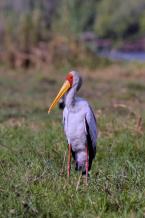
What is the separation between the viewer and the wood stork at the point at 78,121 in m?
5.35

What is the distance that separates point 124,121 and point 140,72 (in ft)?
29.1

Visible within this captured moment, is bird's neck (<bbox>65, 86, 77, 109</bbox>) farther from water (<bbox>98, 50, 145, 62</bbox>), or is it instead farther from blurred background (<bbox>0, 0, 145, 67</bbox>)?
water (<bbox>98, 50, 145, 62</bbox>)

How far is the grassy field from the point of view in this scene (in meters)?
4.38

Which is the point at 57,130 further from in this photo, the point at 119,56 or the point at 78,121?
the point at 119,56

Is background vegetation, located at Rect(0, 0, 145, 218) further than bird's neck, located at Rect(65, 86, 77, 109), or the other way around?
→ bird's neck, located at Rect(65, 86, 77, 109)

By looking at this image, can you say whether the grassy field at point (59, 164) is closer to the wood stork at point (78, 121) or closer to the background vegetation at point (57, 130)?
the background vegetation at point (57, 130)

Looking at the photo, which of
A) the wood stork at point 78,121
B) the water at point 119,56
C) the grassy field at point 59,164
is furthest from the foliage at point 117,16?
the wood stork at point 78,121

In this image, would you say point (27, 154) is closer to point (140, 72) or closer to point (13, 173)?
point (13, 173)

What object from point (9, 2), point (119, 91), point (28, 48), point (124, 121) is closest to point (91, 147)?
point (124, 121)

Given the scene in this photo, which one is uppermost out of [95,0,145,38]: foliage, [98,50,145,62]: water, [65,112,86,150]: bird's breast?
[65,112,86,150]: bird's breast

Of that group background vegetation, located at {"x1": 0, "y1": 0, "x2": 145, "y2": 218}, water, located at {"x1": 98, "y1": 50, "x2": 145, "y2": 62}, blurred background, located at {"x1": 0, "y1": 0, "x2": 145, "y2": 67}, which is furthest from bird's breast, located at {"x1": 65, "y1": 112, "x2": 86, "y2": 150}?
water, located at {"x1": 98, "y1": 50, "x2": 145, "y2": 62}

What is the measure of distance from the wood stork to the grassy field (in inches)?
6.0

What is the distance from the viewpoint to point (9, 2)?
102ft

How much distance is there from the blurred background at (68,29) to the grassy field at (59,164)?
18.1 ft
